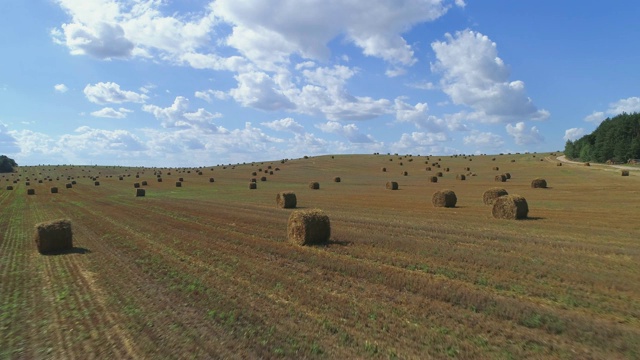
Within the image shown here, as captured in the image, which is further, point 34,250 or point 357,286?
point 34,250

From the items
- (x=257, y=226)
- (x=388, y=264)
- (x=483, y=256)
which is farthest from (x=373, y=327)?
(x=257, y=226)

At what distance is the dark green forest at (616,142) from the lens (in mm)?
93188

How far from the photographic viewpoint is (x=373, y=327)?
27.2 feet

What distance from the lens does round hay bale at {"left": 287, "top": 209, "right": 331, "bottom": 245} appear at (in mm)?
16469

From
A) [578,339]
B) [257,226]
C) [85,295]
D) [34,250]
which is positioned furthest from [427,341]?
[34,250]

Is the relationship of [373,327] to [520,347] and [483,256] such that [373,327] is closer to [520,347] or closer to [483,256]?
[520,347]

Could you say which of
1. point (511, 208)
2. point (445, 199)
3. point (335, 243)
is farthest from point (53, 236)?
point (445, 199)

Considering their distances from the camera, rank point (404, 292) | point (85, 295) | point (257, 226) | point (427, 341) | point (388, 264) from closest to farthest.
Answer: point (427, 341), point (404, 292), point (85, 295), point (388, 264), point (257, 226)

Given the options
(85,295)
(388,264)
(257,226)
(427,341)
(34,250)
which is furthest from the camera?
(257,226)

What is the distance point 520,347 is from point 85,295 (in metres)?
10.7

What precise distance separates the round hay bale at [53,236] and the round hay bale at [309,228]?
9825 millimetres

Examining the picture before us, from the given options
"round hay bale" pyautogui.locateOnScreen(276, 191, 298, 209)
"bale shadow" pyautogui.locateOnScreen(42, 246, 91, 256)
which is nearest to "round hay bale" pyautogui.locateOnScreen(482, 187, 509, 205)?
"round hay bale" pyautogui.locateOnScreen(276, 191, 298, 209)

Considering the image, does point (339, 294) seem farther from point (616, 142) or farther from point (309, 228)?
point (616, 142)

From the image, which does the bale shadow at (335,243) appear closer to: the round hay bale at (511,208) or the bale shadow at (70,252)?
the bale shadow at (70,252)
